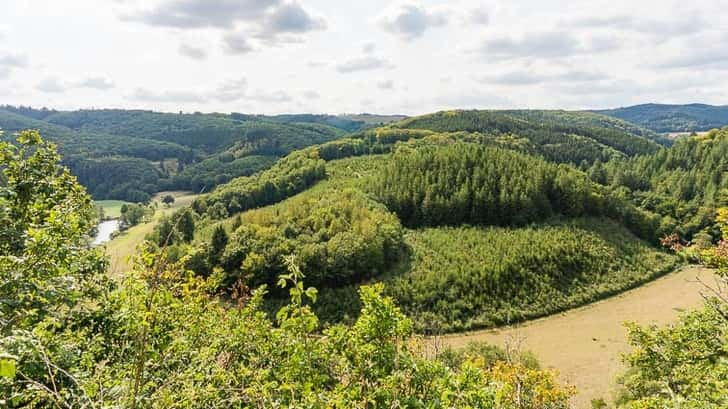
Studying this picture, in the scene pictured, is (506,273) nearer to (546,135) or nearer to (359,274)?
(359,274)

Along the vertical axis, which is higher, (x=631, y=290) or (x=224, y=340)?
(x=224, y=340)

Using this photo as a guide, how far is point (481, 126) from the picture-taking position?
4498 inches

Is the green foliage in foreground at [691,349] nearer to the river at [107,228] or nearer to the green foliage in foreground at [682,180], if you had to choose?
the green foliage in foreground at [682,180]

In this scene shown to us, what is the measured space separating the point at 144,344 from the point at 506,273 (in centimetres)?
3904

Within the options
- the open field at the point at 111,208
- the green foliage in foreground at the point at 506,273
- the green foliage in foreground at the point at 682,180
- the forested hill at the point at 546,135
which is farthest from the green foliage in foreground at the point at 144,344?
the forested hill at the point at 546,135

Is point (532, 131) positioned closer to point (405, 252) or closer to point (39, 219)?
point (405, 252)

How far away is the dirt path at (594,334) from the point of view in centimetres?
2802

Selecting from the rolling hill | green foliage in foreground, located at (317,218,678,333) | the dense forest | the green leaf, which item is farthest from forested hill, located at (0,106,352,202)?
the green leaf

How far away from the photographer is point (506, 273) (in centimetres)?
3819

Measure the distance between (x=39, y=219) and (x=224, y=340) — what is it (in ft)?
15.3

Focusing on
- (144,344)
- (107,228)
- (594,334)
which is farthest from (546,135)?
(144,344)

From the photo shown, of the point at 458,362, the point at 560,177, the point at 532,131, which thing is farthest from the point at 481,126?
the point at 458,362

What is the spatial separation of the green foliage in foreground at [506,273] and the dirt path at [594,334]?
4.22 ft

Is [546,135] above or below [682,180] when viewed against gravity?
above
